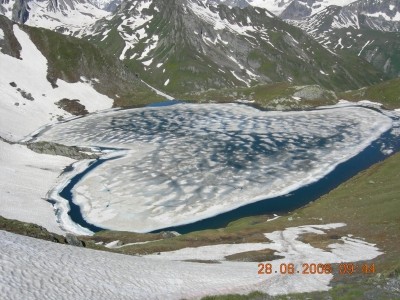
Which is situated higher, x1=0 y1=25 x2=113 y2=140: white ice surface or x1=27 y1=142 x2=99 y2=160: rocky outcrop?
x1=0 y1=25 x2=113 y2=140: white ice surface

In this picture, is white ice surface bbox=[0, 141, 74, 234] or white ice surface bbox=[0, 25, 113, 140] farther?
white ice surface bbox=[0, 25, 113, 140]

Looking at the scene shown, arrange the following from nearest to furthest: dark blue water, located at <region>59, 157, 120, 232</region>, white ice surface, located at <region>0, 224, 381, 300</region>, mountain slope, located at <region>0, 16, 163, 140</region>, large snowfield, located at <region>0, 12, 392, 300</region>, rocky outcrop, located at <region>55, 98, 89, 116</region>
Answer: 1. white ice surface, located at <region>0, 224, 381, 300</region>
2. large snowfield, located at <region>0, 12, 392, 300</region>
3. dark blue water, located at <region>59, 157, 120, 232</region>
4. mountain slope, located at <region>0, 16, 163, 140</region>
5. rocky outcrop, located at <region>55, 98, 89, 116</region>

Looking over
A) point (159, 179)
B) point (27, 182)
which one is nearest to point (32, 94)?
point (27, 182)

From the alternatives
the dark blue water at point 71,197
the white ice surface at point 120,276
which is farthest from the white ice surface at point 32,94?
the white ice surface at point 120,276
